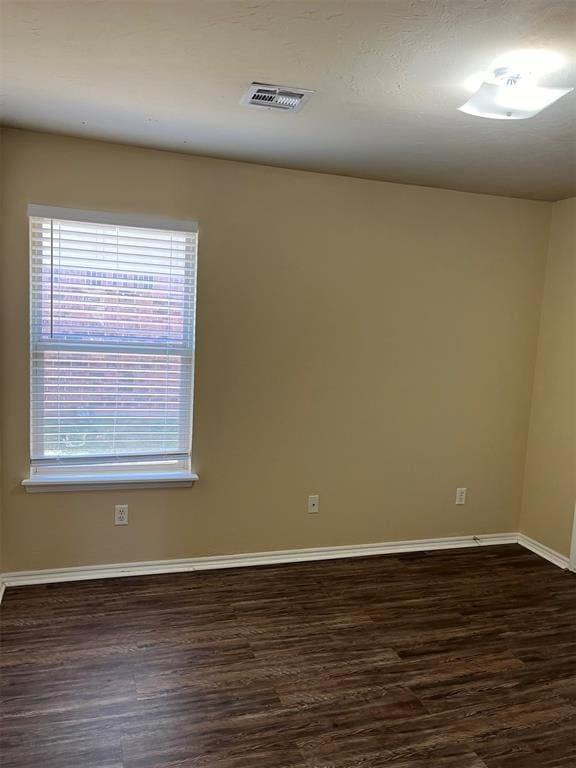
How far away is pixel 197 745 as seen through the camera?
6.59ft

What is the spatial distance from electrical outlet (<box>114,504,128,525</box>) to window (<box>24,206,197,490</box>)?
159 millimetres

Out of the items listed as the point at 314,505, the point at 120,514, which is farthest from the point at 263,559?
the point at 120,514

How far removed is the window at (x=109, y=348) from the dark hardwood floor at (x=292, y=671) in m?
0.70

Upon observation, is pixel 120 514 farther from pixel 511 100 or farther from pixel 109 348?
pixel 511 100

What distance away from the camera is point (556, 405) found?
3838 mm

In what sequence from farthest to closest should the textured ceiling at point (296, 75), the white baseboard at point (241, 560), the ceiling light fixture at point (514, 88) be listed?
the white baseboard at point (241, 560) < the ceiling light fixture at point (514, 88) < the textured ceiling at point (296, 75)

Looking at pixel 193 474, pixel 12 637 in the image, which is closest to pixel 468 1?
pixel 193 474

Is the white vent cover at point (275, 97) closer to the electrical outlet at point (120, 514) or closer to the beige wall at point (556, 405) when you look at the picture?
the electrical outlet at point (120, 514)

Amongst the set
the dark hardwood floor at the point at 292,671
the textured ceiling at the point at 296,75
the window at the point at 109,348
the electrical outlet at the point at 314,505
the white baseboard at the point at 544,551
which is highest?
the textured ceiling at the point at 296,75

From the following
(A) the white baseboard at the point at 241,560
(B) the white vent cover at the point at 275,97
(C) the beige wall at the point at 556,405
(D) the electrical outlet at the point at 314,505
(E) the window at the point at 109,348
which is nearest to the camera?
(B) the white vent cover at the point at 275,97

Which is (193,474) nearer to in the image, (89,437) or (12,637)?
(89,437)

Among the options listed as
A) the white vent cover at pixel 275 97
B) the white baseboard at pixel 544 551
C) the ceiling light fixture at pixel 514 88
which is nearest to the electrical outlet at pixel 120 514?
the white vent cover at pixel 275 97

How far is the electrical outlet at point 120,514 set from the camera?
3221 millimetres

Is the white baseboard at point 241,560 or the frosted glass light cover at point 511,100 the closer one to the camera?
the frosted glass light cover at point 511,100
